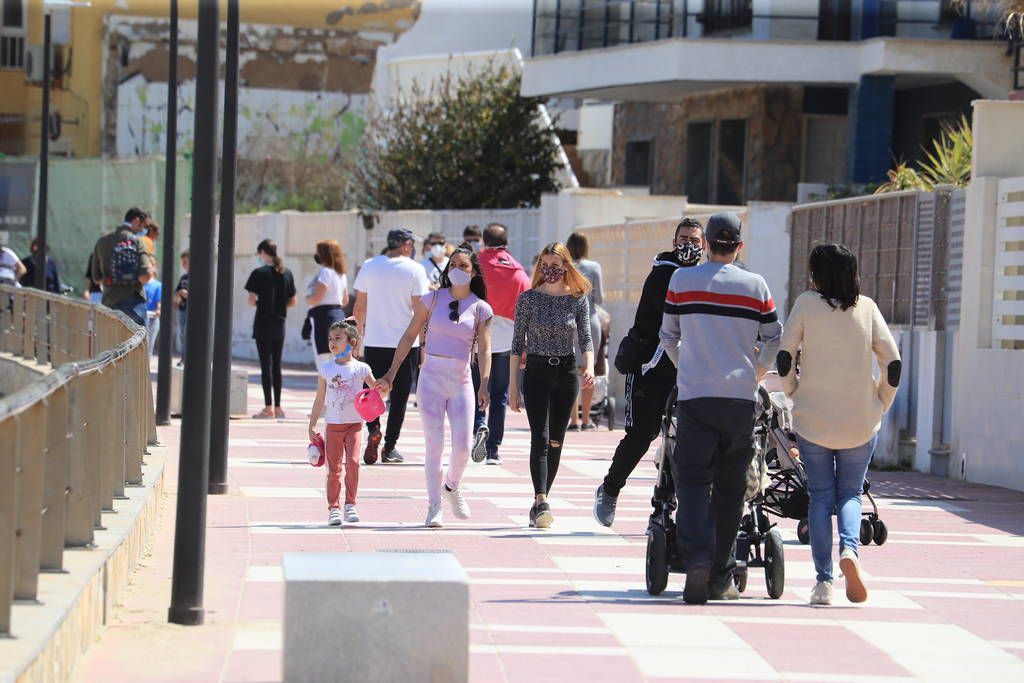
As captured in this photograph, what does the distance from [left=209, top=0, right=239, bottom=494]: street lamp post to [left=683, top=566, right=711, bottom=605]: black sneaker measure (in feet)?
16.3

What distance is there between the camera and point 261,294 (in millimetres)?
20156

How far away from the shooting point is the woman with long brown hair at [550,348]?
11.6 meters

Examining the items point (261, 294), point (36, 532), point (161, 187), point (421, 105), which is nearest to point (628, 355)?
point (36, 532)

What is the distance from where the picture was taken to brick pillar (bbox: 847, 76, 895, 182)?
3034 cm

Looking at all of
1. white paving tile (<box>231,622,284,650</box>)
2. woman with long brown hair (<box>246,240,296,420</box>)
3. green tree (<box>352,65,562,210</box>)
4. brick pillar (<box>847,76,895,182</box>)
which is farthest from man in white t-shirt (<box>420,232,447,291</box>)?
green tree (<box>352,65,562,210</box>)

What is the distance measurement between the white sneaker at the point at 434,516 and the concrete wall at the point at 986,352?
540cm

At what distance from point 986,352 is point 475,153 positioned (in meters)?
20.8

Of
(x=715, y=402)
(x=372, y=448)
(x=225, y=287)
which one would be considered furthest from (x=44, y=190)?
(x=715, y=402)

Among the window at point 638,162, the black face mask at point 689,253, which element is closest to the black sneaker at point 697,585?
the black face mask at point 689,253

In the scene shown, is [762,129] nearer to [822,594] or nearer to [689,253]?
[689,253]

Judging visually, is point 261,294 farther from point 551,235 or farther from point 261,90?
point 261,90

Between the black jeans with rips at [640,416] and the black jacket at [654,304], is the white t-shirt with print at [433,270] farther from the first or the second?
the black jacket at [654,304]

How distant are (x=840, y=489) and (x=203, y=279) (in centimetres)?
315

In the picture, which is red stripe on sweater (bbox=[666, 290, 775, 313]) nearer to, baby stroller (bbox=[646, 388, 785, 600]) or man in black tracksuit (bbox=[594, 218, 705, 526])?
baby stroller (bbox=[646, 388, 785, 600])
